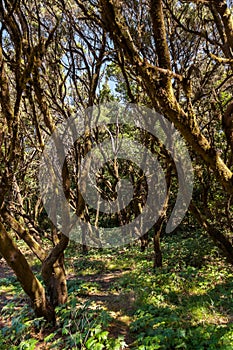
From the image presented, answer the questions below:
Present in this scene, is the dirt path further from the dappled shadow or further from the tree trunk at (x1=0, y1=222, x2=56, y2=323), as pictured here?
the tree trunk at (x1=0, y1=222, x2=56, y2=323)

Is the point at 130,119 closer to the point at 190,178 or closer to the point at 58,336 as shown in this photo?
the point at 190,178

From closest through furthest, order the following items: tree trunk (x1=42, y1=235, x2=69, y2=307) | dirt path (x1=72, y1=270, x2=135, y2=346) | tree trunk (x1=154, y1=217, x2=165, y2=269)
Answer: dirt path (x1=72, y1=270, x2=135, y2=346), tree trunk (x1=42, y1=235, x2=69, y2=307), tree trunk (x1=154, y1=217, x2=165, y2=269)

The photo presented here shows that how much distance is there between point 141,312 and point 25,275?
1.74 metres

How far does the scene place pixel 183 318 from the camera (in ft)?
13.8

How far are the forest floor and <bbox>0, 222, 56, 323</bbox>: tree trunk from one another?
0.16 meters

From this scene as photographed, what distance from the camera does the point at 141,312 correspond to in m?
4.36

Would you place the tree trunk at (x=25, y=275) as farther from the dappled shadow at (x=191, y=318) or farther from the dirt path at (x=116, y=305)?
the dappled shadow at (x=191, y=318)

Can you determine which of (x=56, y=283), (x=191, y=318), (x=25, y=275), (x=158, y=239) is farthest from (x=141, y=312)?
(x=158, y=239)

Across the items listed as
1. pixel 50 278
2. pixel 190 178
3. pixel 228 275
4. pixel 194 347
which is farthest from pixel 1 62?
pixel 190 178

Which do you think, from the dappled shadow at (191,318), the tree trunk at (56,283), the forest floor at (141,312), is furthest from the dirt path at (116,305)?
the tree trunk at (56,283)

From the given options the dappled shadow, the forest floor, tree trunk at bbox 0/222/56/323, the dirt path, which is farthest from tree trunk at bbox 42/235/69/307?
the dappled shadow

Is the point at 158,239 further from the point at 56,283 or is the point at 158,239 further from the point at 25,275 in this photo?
the point at 25,275

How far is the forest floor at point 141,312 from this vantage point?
3443 millimetres

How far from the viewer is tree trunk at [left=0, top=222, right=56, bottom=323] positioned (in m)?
3.76
